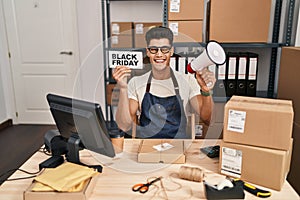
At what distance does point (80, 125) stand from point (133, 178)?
30 centimetres

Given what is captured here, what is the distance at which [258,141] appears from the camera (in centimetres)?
104

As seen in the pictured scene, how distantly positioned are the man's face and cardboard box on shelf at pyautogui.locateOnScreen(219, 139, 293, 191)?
687 millimetres

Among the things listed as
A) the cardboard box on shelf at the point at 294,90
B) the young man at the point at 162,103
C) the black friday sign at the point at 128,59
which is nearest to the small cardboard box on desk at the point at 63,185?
the black friday sign at the point at 128,59

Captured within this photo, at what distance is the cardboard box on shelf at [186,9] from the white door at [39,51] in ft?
5.45

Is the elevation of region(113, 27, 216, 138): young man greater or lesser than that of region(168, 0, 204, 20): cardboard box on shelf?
lesser

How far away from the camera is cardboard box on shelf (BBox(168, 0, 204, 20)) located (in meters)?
2.24

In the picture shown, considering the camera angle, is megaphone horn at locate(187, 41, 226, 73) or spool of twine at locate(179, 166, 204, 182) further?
megaphone horn at locate(187, 41, 226, 73)

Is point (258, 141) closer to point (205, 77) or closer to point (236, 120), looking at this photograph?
point (236, 120)

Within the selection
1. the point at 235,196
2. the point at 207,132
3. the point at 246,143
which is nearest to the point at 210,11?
the point at 207,132

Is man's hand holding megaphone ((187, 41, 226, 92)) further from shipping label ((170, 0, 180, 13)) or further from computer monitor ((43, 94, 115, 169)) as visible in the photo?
shipping label ((170, 0, 180, 13))

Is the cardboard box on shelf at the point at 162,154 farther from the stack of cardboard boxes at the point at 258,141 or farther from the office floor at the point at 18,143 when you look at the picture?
the office floor at the point at 18,143

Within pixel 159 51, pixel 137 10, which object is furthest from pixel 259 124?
pixel 137 10

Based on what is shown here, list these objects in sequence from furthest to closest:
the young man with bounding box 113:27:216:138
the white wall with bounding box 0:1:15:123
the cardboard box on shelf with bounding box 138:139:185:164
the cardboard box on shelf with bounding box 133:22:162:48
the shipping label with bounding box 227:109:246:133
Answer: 1. the white wall with bounding box 0:1:15:123
2. the cardboard box on shelf with bounding box 133:22:162:48
3. the young man with bounding box 113:27:216:138
4. the cardboard box on shelf with bounding box 138:139:185:164
5. the shipping label with bounding box 227:109:246:133

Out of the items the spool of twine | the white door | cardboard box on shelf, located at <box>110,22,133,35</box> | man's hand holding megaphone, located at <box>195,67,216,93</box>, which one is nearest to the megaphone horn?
man's hand holding megaphone, located at <box>195,67,216,93</box>
